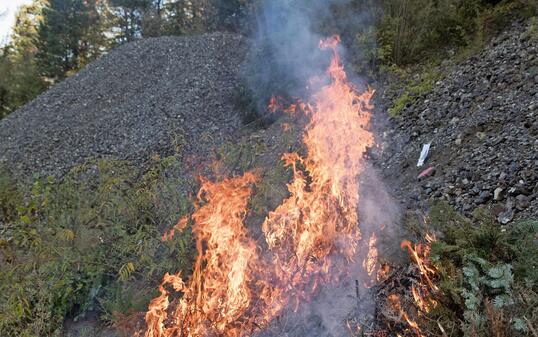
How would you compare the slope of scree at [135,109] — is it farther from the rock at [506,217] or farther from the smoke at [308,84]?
the rock at [506,217]

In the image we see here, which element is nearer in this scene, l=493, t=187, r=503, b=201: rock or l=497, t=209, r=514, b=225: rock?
l=497, t=209, r=514, b=225: rock

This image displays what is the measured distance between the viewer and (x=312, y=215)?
3533mm

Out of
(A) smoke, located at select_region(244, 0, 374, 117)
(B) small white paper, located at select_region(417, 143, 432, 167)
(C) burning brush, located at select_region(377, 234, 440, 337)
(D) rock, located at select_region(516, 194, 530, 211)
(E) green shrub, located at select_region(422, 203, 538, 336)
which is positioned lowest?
(B) small white paper, located at select_region(417, 143, 432, 167)

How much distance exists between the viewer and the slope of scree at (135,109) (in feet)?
31.7

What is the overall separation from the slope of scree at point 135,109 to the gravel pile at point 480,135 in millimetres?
4219

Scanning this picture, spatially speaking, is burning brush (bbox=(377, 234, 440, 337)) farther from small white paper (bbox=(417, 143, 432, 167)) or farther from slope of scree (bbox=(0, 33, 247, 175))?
slope of scree (bbox=(0, 33, 247, 175))

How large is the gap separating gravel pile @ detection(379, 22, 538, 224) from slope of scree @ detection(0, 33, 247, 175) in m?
4.22

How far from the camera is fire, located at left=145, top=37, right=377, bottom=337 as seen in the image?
2998 millimetres

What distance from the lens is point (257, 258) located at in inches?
139

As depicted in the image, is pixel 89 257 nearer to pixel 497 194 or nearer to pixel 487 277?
pixel 487 277

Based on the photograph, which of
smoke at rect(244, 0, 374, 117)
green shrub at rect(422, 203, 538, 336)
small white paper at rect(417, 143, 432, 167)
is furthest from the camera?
smoke at rect(244, 0, 374, 117)

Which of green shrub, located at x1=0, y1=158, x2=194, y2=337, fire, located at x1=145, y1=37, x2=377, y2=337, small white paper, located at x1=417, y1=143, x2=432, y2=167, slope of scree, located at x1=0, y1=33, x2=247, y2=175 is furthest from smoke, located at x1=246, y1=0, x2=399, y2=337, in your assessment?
green shrub, located at x1=0, y1=158, x2=194, y2=337

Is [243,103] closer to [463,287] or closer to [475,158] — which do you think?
[475,158]

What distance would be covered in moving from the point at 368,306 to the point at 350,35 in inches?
257
